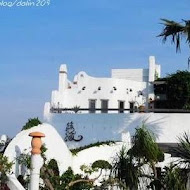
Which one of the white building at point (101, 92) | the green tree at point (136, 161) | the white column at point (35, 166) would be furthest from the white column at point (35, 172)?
the white building at point (101, 92)

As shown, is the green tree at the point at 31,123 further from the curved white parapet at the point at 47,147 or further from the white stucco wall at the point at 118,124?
the white stucco wall at the point at 118,124

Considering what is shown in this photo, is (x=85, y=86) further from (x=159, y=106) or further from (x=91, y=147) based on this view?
(x=91, y=147)

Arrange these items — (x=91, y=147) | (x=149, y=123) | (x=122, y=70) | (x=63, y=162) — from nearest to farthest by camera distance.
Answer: (x=63, y=162)
(x=91, y=147)
(x=149, y=123)
(x=122, y=70)

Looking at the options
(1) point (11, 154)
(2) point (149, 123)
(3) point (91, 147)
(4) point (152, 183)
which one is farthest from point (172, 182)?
(2) point (149, 123)

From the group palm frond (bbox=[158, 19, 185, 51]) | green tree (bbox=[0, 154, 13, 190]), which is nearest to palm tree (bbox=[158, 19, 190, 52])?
palm frond (bbox=[158, 19, 185, 51])

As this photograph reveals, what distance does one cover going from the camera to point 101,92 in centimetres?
3162

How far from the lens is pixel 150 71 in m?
33.5

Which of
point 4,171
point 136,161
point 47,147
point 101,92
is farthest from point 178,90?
point 4,171

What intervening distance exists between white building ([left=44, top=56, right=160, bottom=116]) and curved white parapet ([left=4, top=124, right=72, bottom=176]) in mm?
11272

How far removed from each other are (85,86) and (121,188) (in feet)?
60.2

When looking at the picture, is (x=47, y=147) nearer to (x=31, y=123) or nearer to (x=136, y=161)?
(x=31, y=123)

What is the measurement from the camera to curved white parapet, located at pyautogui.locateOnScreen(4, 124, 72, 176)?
16.6 m

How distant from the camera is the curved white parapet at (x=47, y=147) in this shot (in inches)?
654

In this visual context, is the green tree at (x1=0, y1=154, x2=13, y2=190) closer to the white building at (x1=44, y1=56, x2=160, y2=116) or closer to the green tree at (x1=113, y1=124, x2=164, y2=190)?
the green tree at (x1=113, y1=124, x2=164, y2=190)
